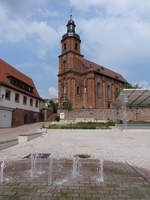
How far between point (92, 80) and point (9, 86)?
71.5 feet

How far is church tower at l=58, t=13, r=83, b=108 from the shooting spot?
122 ft

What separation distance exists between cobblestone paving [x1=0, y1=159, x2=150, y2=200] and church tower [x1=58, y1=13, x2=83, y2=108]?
32.3 m

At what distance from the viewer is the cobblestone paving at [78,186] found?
9.43ft

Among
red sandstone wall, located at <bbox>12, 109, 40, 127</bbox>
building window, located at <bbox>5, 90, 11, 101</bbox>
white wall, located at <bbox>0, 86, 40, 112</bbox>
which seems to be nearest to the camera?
white wall, located at <bbox>0, 86, 40, 112</bbox>

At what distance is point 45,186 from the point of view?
→ 3.30 metres

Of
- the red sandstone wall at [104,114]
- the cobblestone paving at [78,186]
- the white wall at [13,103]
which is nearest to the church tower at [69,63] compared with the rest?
the red sandstone wall at [104,114]

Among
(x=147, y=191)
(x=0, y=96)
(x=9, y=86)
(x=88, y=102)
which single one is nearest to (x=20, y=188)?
(x=147, y=191)

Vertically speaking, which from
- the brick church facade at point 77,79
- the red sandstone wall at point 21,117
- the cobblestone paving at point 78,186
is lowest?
the cobblestone paving at point 78,186

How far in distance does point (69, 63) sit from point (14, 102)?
1964 centimetres

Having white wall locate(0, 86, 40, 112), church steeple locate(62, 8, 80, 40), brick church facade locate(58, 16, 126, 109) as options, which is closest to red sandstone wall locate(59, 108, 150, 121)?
brick church facade locate(58, 16, 126, 109)

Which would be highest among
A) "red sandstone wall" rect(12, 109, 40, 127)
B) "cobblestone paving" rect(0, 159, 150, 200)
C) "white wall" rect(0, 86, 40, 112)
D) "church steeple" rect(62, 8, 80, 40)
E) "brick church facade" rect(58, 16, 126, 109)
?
"church steeple" rect(62, 8, 80, 40)

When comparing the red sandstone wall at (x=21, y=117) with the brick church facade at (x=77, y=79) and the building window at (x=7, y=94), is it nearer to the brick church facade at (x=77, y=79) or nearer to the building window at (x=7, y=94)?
the building window at (x=7, y=94)

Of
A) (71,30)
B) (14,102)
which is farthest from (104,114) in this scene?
(71,30)

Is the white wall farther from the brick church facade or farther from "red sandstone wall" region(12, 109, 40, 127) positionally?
the brick church facade
